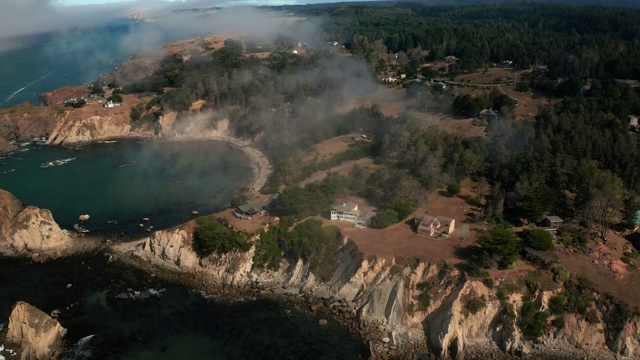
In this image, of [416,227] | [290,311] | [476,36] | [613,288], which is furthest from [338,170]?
[476,36]

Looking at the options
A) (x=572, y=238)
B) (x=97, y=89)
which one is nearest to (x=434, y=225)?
(x=572, y=238)

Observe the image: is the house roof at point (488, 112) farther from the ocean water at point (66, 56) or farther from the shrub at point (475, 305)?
the ocean water at point (66, 56)

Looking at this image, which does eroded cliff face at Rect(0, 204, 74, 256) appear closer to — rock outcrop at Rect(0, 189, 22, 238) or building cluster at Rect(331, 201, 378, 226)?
rock outcrop at Rect(0, 189, 22, 238)

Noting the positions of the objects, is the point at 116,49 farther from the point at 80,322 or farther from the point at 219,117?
→ the point at 80,322

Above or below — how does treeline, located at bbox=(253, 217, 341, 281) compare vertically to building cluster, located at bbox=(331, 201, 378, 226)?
below

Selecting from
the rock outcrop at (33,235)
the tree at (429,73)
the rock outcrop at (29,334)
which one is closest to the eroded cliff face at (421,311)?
the rock outcrop at (29,334)

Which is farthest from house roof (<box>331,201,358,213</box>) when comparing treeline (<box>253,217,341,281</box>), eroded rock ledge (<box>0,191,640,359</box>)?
eroded rock ledge (<box>0,191,640,359</box>)
